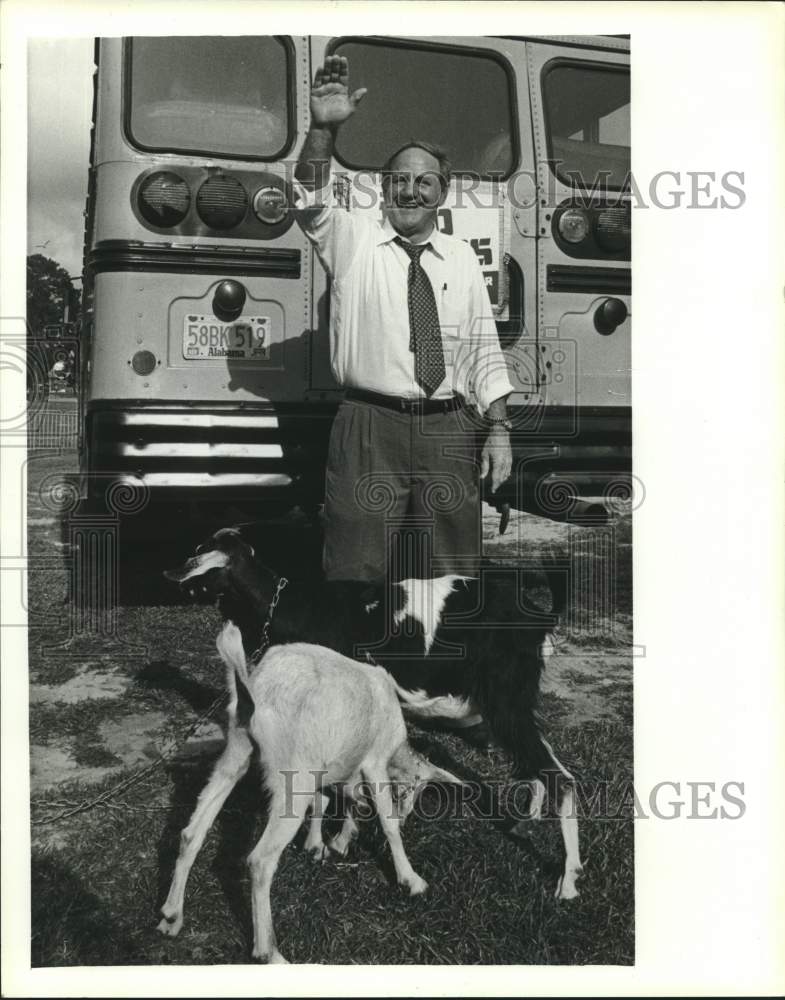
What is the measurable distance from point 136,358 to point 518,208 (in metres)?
1.65

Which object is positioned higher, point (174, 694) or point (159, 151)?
point (159, 151)

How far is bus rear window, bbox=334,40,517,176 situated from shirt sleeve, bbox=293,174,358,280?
0.59m

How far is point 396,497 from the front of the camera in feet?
9.84

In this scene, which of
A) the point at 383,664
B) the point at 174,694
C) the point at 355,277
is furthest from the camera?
the point at 174,694

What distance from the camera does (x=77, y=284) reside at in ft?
10.8

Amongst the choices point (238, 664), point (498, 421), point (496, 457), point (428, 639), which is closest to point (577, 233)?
point (498, 421)

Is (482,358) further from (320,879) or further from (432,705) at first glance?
(320,879)

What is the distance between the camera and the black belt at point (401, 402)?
2.98 m

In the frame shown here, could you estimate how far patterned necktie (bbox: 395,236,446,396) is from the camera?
2.99 meters

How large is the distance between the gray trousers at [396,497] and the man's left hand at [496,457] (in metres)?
0.08

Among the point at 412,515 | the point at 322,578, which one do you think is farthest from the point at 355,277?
the point at 322,578

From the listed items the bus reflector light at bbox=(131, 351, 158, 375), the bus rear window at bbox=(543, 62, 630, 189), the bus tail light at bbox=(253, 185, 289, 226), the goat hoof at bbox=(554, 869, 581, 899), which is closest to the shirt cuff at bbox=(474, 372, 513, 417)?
the bus rear window at bbox=(543, 62, 630, 189)

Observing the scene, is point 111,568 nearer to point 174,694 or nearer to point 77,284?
point 174,694

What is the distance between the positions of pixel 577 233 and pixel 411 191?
2.93ft
